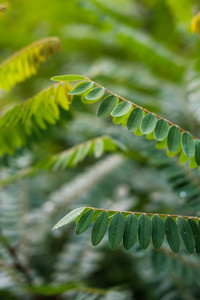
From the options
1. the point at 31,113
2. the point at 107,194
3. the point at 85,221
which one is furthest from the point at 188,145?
the point at 107,194

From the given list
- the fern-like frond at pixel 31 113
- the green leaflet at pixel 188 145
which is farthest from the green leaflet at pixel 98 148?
the green leaflet at pixel 188 145

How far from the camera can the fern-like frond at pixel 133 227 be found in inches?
23.3

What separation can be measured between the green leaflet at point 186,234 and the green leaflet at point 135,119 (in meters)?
0.20

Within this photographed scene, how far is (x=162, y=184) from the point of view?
4.50 feet

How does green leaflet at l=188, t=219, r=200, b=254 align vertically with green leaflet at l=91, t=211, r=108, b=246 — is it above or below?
below

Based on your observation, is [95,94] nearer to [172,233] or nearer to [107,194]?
[172,233]

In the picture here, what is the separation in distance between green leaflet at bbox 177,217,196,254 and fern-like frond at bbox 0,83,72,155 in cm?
36

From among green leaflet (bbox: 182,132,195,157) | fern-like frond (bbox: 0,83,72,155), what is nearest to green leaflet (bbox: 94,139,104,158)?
fern-like frond (bbox: 0,83,72,155)

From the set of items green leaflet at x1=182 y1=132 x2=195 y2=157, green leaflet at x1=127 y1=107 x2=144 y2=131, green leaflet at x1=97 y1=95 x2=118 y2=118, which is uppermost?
green leaflet at x1=97 y1=95 x2=118 y2=118

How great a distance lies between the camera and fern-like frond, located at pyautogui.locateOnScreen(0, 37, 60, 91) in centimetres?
87

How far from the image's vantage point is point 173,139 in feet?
2.20

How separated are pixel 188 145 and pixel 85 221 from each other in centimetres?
26

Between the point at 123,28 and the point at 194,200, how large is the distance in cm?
99

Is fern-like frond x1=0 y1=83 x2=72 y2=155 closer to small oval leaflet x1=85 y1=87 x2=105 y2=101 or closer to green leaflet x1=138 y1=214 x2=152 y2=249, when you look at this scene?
small oval leaflet x1=85 y1=87 x2=105 y2=101
